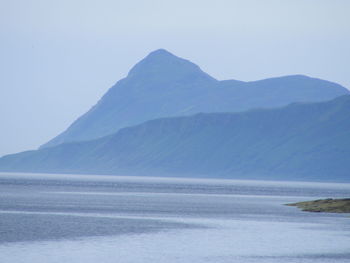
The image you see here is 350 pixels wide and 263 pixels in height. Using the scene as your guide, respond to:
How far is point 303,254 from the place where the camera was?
205ft

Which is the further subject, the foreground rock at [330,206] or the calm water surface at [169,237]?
the foreground rock at [330,206]

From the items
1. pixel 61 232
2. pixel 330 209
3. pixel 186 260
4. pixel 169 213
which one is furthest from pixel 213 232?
pixel 330 209

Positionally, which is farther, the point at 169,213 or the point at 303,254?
the point at 169,213

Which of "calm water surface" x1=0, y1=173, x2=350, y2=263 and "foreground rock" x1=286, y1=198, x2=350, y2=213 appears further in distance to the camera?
"foreground rock" x1=286, y1=198, x2=350, y2=213

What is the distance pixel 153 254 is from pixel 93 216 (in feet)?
151

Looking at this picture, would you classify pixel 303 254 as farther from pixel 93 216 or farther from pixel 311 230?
pixel 93 216

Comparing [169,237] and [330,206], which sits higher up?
[330,206]

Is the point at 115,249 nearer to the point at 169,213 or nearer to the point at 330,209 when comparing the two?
the point at 169,213

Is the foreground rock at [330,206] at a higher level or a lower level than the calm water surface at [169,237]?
higher

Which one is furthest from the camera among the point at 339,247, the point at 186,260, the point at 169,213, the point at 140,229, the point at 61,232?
the point at 169,213

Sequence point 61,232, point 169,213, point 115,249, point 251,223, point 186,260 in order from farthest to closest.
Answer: point 169,213 < point 251,223 < point 61,232 < point 115,249 < point 186,260

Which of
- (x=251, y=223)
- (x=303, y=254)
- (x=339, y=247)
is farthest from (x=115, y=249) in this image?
(x=251, y=223)

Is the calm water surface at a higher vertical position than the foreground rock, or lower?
lower

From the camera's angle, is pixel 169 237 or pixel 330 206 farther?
pixel 330 206
